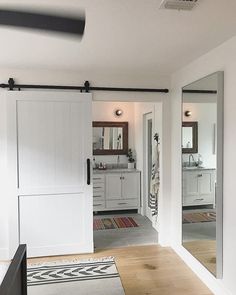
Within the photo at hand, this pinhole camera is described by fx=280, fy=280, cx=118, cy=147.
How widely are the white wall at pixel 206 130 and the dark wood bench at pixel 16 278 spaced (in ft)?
6.07

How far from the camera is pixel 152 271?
3.10 meters

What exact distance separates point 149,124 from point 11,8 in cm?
416

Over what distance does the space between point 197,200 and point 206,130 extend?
2.52ft

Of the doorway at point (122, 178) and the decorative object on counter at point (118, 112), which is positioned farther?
the decorative object on counter at point (118, 112)

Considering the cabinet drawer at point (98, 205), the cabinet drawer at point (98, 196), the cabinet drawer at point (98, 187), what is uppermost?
the cabinet drawer at point (98, 187)

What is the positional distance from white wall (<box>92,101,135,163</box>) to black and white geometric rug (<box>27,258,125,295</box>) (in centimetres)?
281

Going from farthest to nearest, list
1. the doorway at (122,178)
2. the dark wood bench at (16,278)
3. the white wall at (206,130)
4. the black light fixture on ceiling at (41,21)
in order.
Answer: the doorway at (122,178) < the white wall at (206,130) < the dark wood bench at (16,278) < the black light fixture on ceiling at (41,21)

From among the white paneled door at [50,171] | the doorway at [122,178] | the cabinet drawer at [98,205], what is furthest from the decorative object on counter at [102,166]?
the white paneled door at [50,171]

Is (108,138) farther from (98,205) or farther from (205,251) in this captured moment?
(205,251)

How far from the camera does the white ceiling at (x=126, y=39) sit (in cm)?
184

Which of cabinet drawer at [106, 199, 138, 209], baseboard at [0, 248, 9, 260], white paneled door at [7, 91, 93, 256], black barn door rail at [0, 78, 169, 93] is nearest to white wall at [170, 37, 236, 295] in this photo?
black barn door rail at [0, 78, 169, 93]

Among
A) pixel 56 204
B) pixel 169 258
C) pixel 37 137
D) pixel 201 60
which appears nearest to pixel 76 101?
pixel 37 137

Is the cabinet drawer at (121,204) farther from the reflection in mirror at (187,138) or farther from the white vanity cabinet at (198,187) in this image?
the reflection in mirror at (187,138)

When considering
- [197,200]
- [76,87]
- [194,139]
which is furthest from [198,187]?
[76,87]
